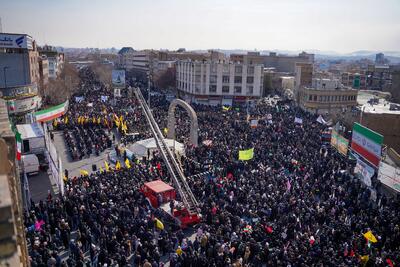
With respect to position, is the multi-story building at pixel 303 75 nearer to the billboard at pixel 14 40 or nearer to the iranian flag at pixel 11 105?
the billboard at pixel 14 40

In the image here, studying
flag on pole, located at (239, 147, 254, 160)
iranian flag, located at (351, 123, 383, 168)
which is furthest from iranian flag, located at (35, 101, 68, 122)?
iranian flag, located at (351, 123, 383, 168)

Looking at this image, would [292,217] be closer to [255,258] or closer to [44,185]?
[255,258]

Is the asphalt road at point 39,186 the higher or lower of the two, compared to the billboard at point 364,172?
lower

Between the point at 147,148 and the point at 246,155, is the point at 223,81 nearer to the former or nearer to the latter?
the point at 147,148

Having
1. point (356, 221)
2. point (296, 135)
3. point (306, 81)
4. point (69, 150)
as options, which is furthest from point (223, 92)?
point (356, 221)

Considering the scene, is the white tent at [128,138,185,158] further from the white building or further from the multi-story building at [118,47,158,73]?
the white building

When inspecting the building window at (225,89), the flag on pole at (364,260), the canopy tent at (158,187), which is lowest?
the flag on pole at (364,260)

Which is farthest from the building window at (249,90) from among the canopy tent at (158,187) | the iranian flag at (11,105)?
the canopy tent at (158,187)
